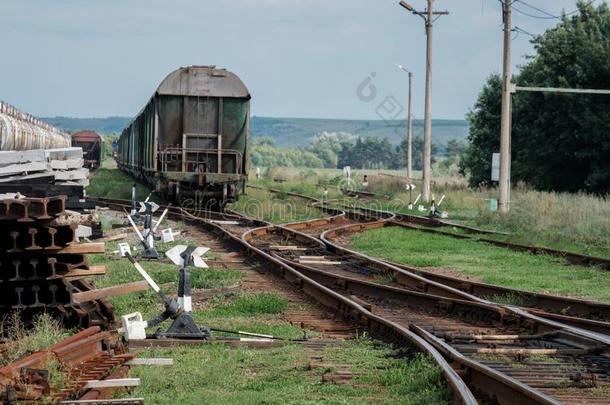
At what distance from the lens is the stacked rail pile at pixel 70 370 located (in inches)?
286

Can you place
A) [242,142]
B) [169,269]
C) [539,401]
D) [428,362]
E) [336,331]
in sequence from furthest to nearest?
[242,142] < [169,269] < [336,331] < [428,362] < [539,401]

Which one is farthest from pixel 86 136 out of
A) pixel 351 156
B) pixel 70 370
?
pixel 351 156

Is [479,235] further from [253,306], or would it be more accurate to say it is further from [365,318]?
[365,318]

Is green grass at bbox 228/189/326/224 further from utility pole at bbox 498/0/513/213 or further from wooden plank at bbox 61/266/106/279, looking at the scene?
wooden plank at bbox 61/266/106/279

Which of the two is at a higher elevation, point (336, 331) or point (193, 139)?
point (193, 139)

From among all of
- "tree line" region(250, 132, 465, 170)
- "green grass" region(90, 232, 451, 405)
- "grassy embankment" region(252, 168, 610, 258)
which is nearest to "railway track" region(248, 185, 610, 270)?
"grassy embankment" region(252, 168, 610, 258)

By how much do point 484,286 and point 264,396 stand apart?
25.2 ft

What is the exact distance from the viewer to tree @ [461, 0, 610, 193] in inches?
1631

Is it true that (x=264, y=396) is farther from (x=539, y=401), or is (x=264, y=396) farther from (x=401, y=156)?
(x=401, y=156)

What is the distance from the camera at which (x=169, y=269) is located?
1719 centimetres

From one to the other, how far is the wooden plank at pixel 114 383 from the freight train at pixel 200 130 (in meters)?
23.2

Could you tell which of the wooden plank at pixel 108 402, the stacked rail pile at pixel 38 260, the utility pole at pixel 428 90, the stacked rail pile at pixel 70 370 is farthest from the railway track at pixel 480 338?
the utility pole at pixel 428 90

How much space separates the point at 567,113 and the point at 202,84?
1723 centimetres

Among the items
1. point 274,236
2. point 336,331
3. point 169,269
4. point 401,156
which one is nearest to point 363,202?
point 274,236
